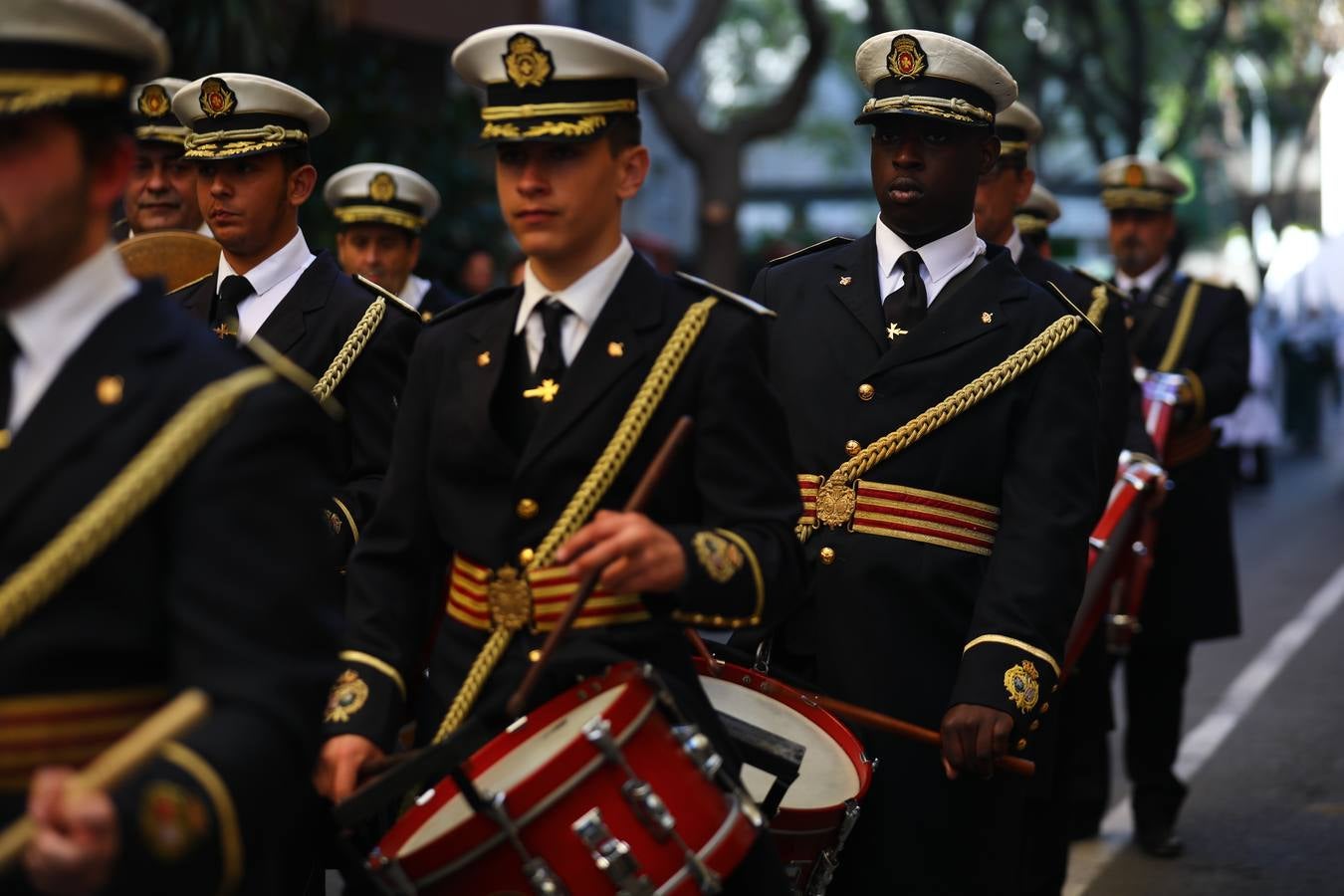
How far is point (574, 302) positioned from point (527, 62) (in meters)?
0.43

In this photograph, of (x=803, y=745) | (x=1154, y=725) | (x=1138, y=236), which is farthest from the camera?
(x=1138, y=236)

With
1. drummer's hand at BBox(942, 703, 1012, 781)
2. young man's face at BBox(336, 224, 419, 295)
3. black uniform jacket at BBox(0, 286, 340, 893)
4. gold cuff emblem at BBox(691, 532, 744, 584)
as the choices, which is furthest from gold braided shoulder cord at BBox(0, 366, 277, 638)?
young man's face at BBox(336, 224, 419, 295)

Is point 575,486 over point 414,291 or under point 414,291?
over

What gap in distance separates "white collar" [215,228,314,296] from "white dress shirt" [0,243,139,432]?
2.91 metres

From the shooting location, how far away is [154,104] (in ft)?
22.9

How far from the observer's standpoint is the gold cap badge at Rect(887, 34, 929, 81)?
5562mm

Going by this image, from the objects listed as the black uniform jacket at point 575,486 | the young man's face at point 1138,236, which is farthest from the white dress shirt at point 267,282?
the young man's face at point 1138,236

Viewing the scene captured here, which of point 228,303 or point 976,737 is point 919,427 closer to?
point 976,737

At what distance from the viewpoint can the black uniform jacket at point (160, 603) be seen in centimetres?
283

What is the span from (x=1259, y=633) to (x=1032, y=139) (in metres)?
6.62

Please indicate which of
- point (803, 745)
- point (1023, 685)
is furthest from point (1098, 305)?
point (803, 745)

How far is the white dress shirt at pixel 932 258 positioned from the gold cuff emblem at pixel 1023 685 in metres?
1.00

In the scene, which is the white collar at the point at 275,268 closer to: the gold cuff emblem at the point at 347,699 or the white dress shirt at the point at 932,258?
the white dress shirt at the point at 932,258

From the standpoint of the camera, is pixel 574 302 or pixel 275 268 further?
pixel 275 268
